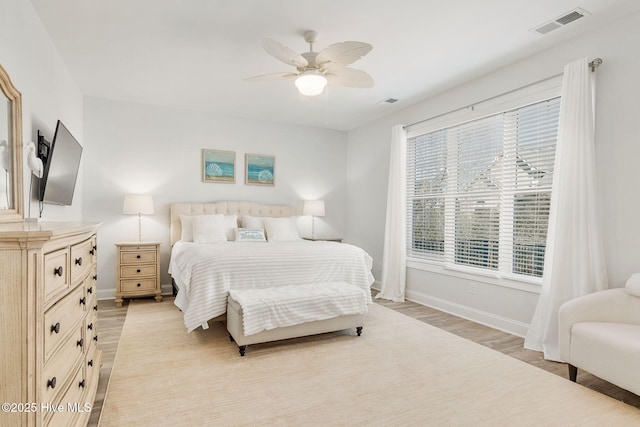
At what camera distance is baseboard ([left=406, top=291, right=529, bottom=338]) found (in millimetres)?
3520

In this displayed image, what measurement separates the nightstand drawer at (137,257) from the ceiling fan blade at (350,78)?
321cm

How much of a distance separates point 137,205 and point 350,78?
128 inches

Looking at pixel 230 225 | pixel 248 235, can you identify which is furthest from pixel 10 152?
pixel 230 225

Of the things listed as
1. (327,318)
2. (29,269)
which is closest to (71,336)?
(29,269)

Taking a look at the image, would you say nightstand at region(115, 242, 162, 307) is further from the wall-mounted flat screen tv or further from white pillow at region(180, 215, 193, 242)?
the wall-mounted flat screen tv

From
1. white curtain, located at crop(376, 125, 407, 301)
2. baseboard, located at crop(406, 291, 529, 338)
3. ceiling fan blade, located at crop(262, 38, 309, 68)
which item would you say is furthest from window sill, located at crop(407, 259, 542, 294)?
ceiling fan blade, located at crop(262, 38, 309, 68)

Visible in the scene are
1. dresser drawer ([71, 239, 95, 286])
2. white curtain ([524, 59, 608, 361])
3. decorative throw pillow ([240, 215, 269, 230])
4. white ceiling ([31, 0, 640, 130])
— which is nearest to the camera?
dresser drawer ([71, 239, 95, 286])

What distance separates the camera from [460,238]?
4.30 metres

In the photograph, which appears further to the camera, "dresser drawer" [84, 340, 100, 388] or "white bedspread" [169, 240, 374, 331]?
"white bedspread" [169, 240, 374, 331]

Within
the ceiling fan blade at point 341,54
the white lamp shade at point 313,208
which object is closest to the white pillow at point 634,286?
the ceiling fan blade at point 341,54

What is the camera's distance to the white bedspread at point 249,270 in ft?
10.5

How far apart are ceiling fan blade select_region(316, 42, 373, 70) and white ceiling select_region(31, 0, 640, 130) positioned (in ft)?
1.01

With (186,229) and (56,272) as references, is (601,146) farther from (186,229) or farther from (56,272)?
(186,229)

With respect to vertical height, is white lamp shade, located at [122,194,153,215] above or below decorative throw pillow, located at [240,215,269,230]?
above
